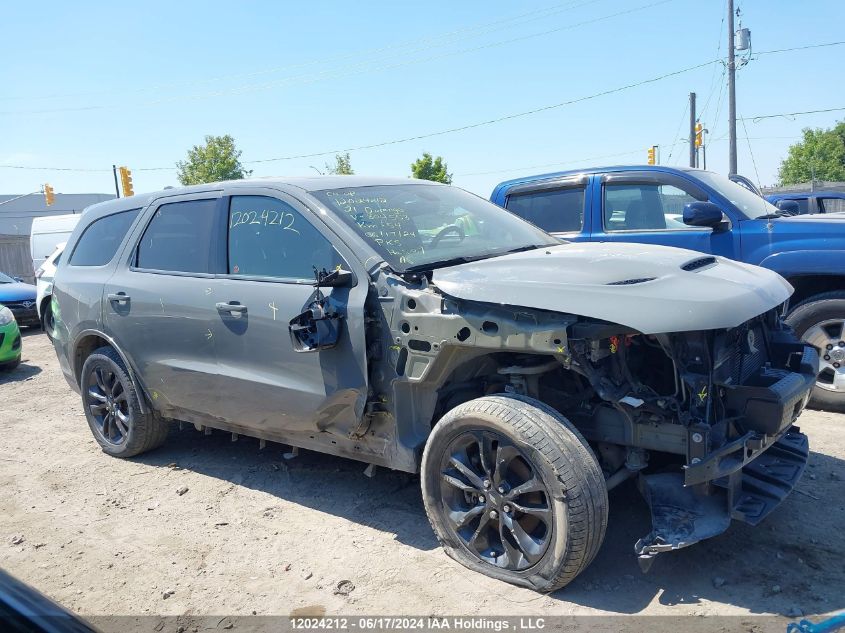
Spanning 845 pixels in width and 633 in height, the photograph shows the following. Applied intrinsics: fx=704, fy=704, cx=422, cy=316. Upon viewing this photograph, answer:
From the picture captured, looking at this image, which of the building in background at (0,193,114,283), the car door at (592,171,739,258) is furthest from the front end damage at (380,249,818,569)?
the building in background at (0,193,114,283)

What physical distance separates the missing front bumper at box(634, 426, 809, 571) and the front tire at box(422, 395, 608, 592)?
26cm

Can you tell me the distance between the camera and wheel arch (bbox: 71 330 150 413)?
4.95 metres

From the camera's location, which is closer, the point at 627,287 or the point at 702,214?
the point at 627,287

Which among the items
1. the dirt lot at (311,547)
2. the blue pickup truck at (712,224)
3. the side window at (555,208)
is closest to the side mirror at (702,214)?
the blue pickup truck at (712,224)

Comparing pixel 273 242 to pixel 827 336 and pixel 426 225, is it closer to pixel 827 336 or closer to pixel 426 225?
pixel 426 225

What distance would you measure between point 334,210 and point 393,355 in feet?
3.01

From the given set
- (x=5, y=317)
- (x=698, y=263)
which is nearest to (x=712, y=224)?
(x=698, y=263)

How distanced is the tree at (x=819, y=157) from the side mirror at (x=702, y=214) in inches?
2253

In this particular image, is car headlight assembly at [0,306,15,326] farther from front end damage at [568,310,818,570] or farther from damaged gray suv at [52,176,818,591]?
front end damage at [568,310,818,570]

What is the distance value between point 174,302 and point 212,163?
34543 mm

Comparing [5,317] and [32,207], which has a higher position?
[32,207]

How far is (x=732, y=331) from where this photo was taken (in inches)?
128

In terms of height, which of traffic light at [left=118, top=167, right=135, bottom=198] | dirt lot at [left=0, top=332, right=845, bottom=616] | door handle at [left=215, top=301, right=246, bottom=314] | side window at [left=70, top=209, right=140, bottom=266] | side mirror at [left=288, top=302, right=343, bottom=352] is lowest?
dirt lot at [left=0, top=332, right=845, bottom=616]

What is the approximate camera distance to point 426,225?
159 inches
